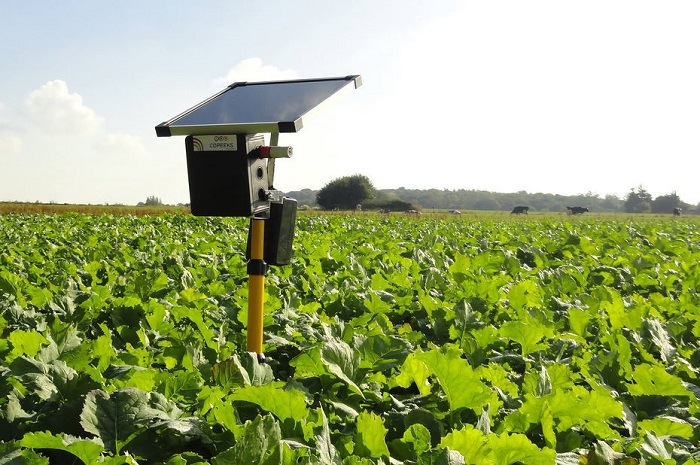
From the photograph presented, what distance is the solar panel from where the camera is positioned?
2291 mm

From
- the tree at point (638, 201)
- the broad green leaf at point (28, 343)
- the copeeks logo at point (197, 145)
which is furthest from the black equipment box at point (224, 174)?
the tree at point (638, 201)

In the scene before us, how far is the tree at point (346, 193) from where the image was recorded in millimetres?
95188

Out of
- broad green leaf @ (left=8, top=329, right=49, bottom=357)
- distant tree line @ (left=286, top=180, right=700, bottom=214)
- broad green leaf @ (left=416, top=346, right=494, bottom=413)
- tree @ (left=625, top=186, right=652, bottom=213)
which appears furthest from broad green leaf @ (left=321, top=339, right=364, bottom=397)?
tree @ (left=625, top=186, right=652, bottom=213)

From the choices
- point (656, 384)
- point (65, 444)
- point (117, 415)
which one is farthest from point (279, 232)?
point (656, 384)

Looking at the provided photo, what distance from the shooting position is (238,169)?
2354 millimetres

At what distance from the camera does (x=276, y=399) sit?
1590 millimetres

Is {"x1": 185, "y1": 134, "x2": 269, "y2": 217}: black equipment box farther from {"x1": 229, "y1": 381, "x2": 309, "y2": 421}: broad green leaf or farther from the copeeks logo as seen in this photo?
{"x1": 229, "y1": 381, "x2": 309, "y2": 421}: broad green leaf

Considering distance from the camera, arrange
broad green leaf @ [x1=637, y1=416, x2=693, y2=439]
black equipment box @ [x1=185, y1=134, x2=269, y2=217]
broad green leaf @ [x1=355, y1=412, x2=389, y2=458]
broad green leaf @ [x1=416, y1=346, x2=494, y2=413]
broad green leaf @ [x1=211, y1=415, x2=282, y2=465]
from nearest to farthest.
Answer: broad green leaf @ [x1=211, y1=415, x2=282, y2=465] < broad green leaf @ [x1=355, y1=412, x2=389, y2=458] < broad green leaf @ [x1=416, y1=346, x2=494, y2=413] < broad green leaf @ [x1=637, y1=416, x2=693, y2=439] < black equipment box @ [x1=185, y1=134, x2=269, y2=217]

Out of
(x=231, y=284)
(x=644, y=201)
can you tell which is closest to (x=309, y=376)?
(x=231, y=284)

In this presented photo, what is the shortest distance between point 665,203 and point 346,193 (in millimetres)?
84813

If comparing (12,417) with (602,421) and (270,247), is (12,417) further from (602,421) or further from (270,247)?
(602,421)

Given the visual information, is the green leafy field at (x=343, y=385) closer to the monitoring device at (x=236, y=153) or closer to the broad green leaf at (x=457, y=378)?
the broad green leaf at (x=457, y=378)

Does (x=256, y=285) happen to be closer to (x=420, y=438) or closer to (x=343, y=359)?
(x=343, y=359)

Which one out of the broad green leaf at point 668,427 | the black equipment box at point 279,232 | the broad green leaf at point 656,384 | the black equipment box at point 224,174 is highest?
the black equipment box at point 224,174
